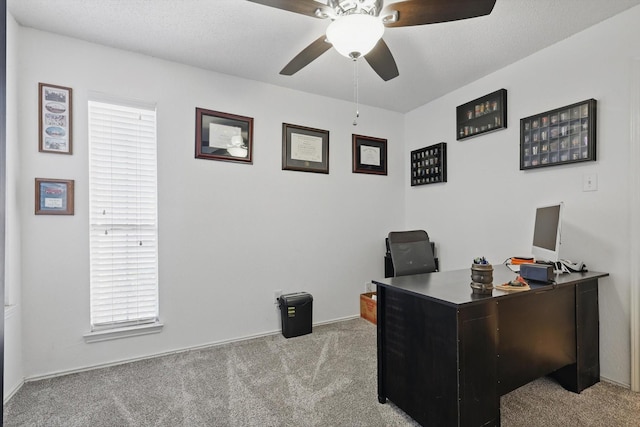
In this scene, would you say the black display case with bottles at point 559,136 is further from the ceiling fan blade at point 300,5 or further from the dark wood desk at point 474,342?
the ceiling fan blade at point 300,5

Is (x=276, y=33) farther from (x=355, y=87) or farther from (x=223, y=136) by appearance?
(x=355, y=87)

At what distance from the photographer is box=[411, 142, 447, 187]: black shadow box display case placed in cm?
347

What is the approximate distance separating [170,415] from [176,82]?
2.59 m

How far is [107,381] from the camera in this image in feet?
7.35

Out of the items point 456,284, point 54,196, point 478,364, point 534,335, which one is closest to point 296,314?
point 456,284

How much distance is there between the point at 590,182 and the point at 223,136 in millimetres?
3044

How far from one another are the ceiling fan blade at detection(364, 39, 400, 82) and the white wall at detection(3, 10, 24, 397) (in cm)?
245

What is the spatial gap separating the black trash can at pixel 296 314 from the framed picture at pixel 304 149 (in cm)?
135

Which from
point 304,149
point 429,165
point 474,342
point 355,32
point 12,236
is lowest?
point 474,342

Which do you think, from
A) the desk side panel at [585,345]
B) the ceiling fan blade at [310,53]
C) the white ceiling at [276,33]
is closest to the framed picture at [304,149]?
the white ceiling at [276,33]

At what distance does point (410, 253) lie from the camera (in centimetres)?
250

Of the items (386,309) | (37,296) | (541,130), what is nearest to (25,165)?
(37,296)

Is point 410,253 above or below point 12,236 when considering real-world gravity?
below

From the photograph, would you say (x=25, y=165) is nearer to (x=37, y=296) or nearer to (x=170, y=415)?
(x=37, y=296)
